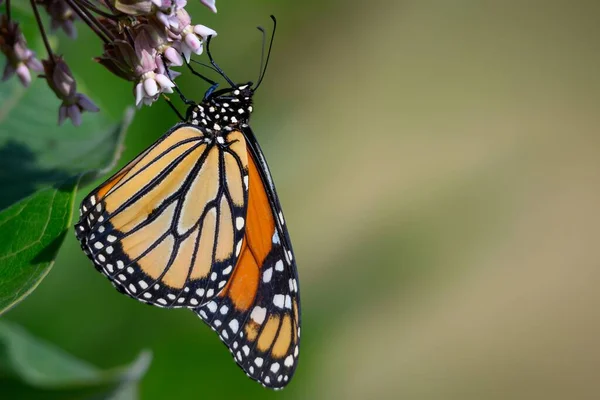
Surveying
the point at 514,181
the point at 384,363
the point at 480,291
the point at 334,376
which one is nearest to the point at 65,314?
the point at 334,376

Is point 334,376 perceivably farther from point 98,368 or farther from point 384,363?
point 384,363

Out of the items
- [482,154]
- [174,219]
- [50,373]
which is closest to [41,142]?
[174,219]

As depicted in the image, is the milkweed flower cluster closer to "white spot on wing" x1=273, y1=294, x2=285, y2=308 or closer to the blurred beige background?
"white spot on wing" x1=273, y1=294, x2=285, y2=308

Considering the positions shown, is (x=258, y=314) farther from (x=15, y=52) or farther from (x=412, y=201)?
(x=412, y=201)

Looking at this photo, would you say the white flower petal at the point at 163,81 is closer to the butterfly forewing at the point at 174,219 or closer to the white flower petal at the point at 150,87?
the white flower petal at the point at 150,87

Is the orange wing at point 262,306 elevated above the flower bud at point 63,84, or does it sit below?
below

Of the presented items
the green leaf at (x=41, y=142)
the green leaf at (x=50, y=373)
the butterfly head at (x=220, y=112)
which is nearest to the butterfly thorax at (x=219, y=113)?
the butterfly head at (x=220, y=112)
